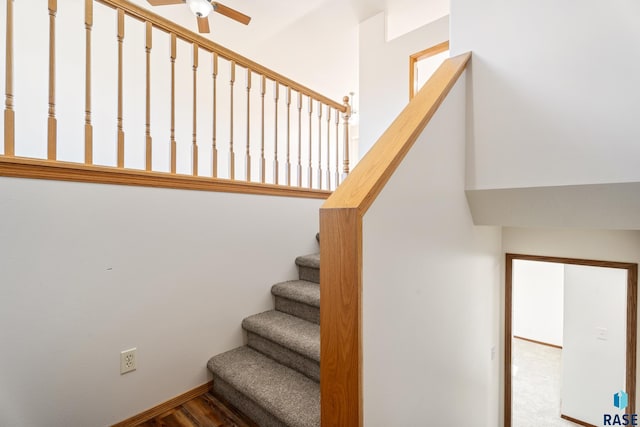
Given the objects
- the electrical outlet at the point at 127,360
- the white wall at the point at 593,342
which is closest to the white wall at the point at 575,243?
the white wall at the point at 593,342

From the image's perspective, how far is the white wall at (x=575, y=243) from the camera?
2.11 metres

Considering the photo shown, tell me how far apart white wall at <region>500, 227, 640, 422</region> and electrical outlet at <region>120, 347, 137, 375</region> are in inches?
108

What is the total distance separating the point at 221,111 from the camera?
4.02m

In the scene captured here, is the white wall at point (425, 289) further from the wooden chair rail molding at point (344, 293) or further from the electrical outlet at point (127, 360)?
the electrical outlet at point (127, 360)

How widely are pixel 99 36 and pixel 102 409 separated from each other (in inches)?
131

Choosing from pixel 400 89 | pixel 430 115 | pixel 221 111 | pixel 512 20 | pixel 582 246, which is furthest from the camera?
pixel 221 111

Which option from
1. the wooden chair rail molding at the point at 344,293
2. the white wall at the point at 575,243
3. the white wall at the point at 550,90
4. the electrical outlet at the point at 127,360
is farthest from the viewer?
the white wall at the point at 575,243

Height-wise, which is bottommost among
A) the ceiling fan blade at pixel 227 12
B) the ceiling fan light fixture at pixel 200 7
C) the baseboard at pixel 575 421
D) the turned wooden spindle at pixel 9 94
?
the baseboard at pixel 575 421

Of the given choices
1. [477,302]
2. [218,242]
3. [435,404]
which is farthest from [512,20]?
[218,242]

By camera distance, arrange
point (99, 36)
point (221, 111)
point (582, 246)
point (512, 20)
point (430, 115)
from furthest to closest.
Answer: point (221, 111), point (99, 36), point (582, 246), point (512, 20), point (430, 115)

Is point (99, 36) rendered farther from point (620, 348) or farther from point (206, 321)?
point (620, 348)

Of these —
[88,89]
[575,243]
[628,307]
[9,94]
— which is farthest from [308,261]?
[628,307]

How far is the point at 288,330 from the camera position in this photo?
173 cm

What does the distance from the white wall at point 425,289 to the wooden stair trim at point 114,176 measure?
1276mm
